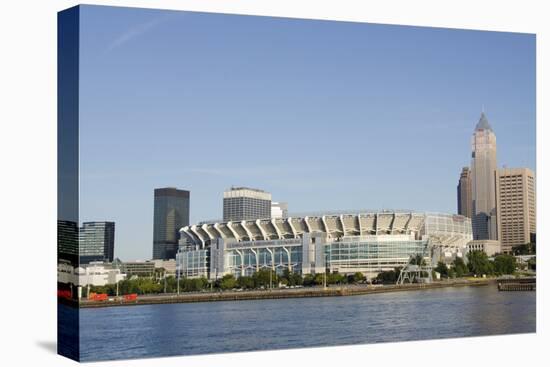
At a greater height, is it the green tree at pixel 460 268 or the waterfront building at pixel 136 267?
the waterfront building at pixel 136 267

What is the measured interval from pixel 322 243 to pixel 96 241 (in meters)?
7.63

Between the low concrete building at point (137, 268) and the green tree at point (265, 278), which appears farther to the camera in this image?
the green tree at point (265, 278)

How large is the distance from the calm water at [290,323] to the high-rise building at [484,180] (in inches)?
48.1

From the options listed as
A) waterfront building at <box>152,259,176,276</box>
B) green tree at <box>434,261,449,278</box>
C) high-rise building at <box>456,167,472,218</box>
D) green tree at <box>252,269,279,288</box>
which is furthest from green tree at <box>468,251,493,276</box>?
waterfront building at <box>152,259,176,276</box>

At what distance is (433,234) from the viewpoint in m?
19.0

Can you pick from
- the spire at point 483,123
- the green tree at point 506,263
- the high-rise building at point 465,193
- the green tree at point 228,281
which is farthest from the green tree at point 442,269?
the spire at point 483,123

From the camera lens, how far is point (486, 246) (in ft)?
59.6

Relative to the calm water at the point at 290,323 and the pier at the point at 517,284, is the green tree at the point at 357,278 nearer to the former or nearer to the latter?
the calm water at the point at 290,323

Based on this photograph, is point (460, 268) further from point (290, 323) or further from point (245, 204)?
point (290, 323)

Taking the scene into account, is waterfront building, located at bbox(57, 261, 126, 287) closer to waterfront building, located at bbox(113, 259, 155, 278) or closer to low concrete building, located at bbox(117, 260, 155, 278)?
waterfront building, located at bbox(113, 259, 155, 278)

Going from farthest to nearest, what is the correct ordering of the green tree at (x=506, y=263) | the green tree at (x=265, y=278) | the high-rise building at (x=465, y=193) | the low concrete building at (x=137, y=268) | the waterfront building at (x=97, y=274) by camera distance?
the green tree at (x=265, y=278) → the green tree at (x=506, y=263) → the high-rise building at (x=465, y=193) → the low concrete building at (x=137, y=268) → the waterfront building at (x=97, y=274)

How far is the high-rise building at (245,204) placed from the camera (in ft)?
48.0

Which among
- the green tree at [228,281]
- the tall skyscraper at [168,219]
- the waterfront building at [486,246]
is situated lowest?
the green tree at [228,281]

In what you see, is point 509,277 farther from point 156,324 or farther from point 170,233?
point 156,324
